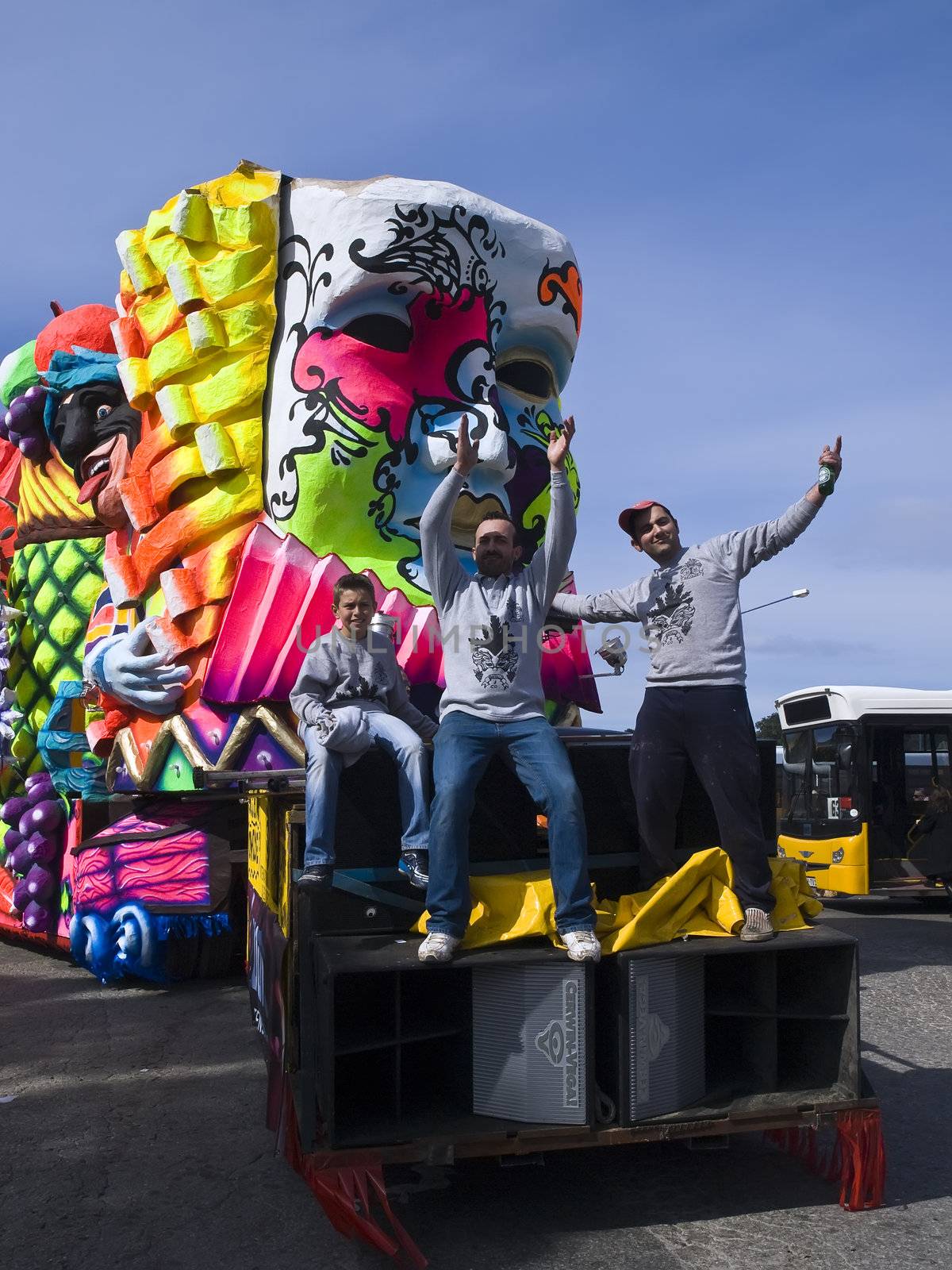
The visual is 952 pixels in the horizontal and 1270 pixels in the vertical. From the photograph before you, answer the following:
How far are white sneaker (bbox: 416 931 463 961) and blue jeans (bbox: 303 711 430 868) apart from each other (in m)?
0.39

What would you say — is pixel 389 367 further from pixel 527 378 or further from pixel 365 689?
pixel 365 689

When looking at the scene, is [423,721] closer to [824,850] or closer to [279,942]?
[279,942]

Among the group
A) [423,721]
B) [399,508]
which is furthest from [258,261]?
[423,721]

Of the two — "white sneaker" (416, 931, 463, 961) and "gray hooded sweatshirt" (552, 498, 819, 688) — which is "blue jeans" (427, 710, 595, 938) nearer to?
"white sneaker" (416, 931, 463, 961)

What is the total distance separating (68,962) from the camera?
1039 centimetres

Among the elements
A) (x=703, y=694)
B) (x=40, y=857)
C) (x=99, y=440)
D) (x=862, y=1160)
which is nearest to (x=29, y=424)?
(x=99, y=440)

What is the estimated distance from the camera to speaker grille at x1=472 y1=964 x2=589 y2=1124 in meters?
3.88

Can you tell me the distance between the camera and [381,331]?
8758 millimetres

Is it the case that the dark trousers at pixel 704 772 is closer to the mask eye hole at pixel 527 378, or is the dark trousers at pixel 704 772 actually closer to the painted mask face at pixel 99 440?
the mask eye hole at pixel 527 378

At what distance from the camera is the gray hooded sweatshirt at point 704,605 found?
14.5ft

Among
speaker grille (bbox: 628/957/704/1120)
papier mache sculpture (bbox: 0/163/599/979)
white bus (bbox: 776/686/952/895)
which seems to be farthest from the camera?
white bus (bbox: 776/686/952/895)

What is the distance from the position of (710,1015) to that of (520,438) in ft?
18.9

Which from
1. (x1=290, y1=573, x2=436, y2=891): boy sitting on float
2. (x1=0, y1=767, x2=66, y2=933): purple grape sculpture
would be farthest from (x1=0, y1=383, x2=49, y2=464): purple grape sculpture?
(x1=290, y1=573, x2=436, y2=891): boy sitting on float

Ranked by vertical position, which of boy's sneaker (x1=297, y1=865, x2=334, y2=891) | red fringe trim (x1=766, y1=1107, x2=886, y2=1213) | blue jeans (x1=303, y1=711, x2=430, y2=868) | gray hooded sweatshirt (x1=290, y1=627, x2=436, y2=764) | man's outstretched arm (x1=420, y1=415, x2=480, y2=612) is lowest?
red fringe trim (x1=766, y1=1107, x2=886, y2=1213)
